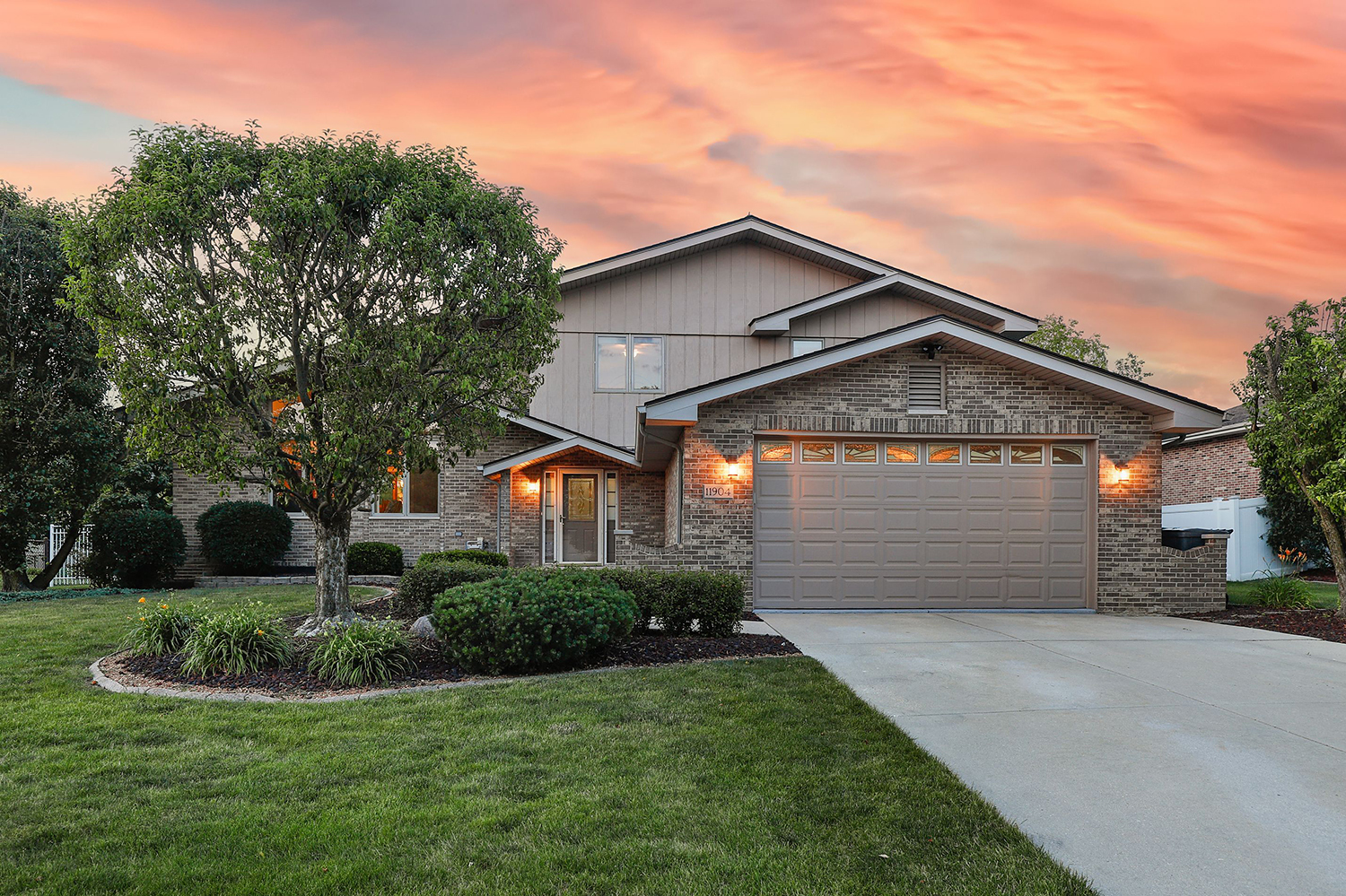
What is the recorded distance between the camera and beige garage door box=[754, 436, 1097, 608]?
1191 centimetres

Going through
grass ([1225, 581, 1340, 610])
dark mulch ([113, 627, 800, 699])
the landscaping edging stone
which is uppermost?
dark mulch ([113, 627, 800, 699])

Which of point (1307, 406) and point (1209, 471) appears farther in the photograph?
point (1209, 471)

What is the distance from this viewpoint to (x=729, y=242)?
18875 millimetres

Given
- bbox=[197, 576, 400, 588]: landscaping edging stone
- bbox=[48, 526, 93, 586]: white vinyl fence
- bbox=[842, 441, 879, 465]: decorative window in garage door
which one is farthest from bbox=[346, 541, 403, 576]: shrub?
bbox=[842, 441, 879, 465]: decorative window in garage door

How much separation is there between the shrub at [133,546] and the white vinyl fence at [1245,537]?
77.3 ft

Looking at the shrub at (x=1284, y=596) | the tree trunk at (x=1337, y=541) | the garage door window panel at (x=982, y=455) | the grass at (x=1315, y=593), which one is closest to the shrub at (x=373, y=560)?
the garage door window panel at (x=982, y=455)

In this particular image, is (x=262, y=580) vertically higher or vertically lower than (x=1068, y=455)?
lower

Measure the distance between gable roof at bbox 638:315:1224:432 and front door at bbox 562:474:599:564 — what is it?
6.48 m

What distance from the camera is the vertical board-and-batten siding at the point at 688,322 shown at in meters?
18.4

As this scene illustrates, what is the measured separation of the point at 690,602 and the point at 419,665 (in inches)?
119

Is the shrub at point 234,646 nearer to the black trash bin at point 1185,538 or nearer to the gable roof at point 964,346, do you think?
the gable roof at point 964,346

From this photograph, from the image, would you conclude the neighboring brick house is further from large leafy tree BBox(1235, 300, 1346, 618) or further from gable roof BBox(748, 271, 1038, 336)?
large leafy tree BBox(1235, 300, 1346, 618)

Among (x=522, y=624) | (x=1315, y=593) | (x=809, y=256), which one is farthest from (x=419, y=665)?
(x=1315, y=593)

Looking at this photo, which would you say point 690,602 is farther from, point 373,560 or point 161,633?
point 373,560
